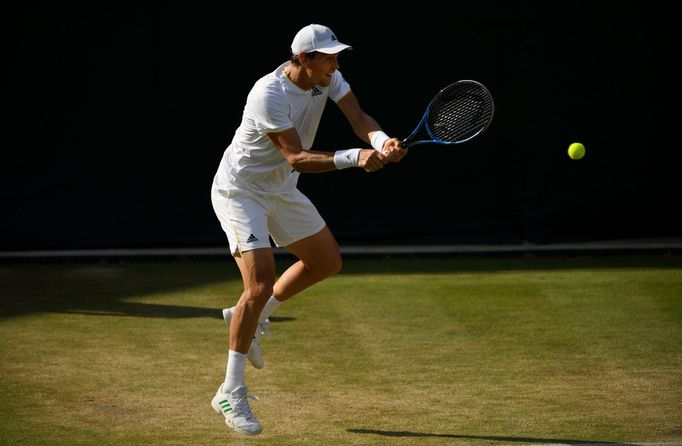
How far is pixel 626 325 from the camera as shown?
666 centimetres

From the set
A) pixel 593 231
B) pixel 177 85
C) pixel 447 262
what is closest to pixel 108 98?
pixel 177 85

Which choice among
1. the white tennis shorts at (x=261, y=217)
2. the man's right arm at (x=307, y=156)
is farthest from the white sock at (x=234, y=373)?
the man's right arm at (x=307, y=156)

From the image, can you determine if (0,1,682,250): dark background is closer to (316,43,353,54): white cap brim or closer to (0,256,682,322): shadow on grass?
(0,256,682,322): shadow on grass

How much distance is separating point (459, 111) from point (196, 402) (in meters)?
1.65

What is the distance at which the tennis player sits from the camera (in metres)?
4.75

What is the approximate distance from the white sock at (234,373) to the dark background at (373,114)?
434 centimetres

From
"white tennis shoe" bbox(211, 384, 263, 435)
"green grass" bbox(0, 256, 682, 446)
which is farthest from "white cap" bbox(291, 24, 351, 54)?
"green grass" bbox(0, 256, 682, 446)

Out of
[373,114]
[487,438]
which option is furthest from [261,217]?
[373,114]

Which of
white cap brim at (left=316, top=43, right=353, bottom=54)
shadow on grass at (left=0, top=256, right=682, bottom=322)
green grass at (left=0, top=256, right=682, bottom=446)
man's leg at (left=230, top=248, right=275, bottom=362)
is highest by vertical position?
white cap brim at (left=316, top=43, right=353, bottom=54)

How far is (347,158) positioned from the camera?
462cm

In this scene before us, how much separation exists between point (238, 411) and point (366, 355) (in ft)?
4.76

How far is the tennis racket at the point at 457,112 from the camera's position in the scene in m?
5.04

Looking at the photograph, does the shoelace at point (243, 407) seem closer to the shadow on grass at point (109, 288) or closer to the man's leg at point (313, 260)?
the man's leg at point (313, 260)

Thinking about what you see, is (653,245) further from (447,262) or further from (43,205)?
(43,205)
